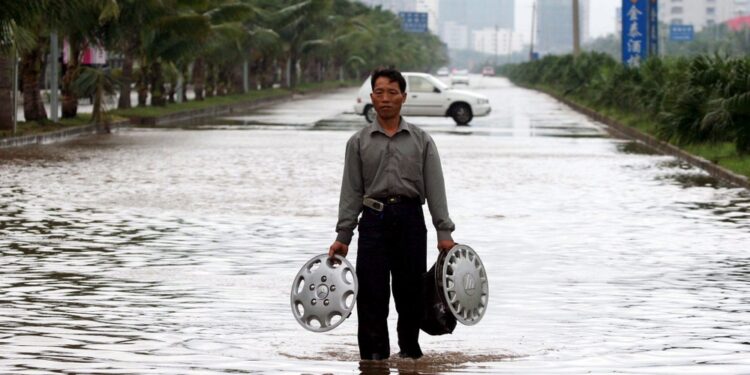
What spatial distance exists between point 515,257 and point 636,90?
26350mm

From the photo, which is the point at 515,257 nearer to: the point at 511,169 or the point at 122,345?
the point at 122,345

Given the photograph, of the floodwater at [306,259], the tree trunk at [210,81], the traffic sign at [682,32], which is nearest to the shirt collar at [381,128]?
the floodwater at [306,259]

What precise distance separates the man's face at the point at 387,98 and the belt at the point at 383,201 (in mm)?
403

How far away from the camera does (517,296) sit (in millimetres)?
11453

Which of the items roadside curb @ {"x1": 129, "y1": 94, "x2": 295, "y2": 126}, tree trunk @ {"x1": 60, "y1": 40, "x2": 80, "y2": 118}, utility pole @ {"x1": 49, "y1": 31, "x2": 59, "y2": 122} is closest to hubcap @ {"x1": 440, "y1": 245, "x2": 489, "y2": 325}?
utility pole @ {"x1": 49, "y1": 31, "x2": 59, "y2": 122}

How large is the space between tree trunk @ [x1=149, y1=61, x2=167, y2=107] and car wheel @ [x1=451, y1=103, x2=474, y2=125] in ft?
31.3

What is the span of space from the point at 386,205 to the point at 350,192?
198 mm

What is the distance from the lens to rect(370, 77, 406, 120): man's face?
331 inches

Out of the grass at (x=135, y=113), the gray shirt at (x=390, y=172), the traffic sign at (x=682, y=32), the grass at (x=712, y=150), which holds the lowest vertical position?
the grass at (x=712, y=150)

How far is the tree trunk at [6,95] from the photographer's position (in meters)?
33.0

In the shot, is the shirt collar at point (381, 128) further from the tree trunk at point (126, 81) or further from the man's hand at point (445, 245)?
the tree trunk at point (126, 81)

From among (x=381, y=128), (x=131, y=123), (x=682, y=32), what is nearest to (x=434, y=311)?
(x=381, y=128)

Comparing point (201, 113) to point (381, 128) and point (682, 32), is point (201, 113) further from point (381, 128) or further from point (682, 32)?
point (682, 32)

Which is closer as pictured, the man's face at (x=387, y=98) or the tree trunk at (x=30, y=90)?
the man's face at (x=387, y=98)
